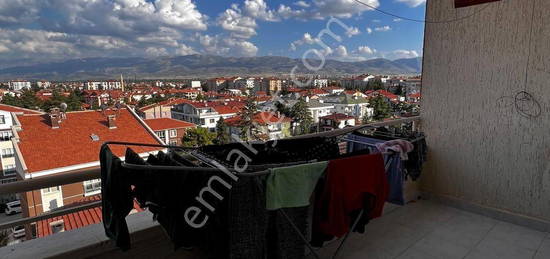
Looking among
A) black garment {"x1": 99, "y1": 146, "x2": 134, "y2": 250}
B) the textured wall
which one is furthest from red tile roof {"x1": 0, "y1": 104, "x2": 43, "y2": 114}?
the textured wall

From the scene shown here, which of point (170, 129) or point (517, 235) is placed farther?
point (170, 129)

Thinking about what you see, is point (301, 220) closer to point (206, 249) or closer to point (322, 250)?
point (206, 249)

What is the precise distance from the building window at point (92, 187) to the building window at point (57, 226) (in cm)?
24

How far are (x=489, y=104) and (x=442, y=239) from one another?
4.16 ft

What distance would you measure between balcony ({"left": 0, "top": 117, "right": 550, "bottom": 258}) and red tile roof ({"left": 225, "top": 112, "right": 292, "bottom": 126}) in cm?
98

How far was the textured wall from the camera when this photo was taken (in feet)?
8.13

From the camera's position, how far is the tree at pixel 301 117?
2.60 m

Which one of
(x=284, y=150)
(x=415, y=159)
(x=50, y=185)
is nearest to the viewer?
(x=50, y=185)

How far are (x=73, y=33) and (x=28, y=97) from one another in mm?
675

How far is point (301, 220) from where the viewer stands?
168cm

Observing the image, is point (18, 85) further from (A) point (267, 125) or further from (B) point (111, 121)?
(A) point (267, 125)

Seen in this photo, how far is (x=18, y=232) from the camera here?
1.54 m

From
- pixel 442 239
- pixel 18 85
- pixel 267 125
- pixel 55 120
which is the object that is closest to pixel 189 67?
pixel 267 125

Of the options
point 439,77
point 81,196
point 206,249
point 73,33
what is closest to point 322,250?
point 206,249
